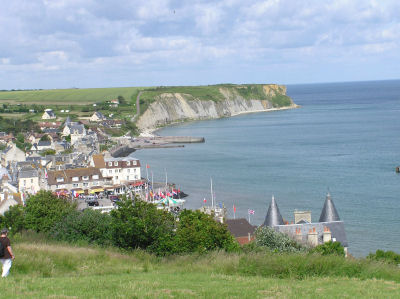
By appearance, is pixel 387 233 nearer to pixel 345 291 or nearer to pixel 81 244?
pixel 81 244

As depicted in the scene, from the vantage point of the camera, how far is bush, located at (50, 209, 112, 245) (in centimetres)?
2050

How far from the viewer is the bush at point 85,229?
807 inches

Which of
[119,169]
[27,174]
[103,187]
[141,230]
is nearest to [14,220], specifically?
[141,230]

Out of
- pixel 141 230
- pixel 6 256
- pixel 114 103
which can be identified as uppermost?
pixel 114 103

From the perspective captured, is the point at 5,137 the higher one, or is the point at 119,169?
the point at 5,137

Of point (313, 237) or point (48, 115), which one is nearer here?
point (313, 237)

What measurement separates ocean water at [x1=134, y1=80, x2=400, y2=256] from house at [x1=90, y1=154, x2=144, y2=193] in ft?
11.6

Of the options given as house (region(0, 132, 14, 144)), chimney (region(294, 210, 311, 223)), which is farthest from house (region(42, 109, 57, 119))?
chimney (region(294, 210, 311, 223))

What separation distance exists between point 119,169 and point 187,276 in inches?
1729

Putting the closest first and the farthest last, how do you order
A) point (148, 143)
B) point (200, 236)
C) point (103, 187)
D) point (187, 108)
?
1. point (200, 236)
2. point (103, 187)
3. point (148, 143)
4. point (187, 108)

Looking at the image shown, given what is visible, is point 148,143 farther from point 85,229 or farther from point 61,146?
point 85,229

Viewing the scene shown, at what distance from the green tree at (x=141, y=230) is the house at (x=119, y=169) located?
3438 centimetres

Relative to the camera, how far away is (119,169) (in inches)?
2175

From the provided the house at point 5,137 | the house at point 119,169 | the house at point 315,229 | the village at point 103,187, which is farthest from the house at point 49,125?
the house at point 315,229
